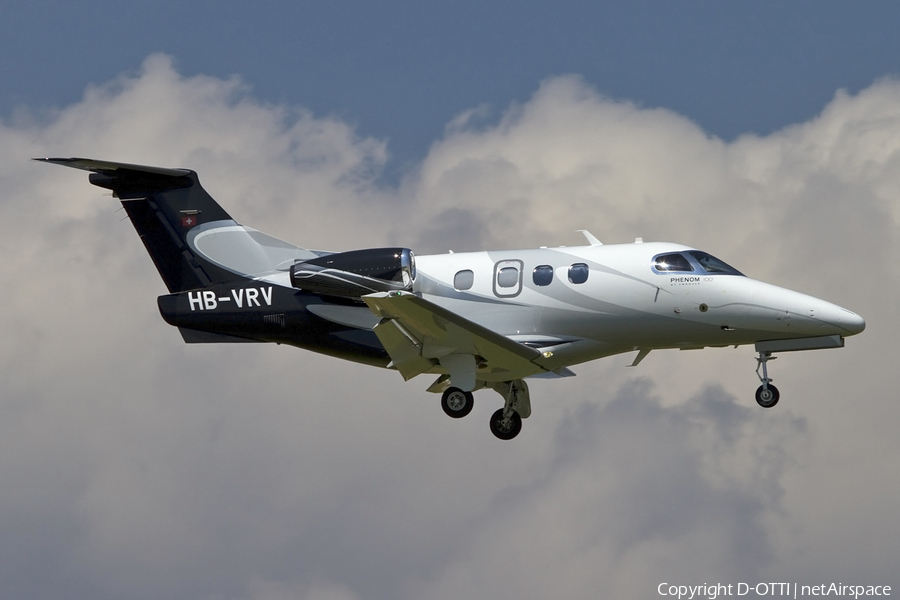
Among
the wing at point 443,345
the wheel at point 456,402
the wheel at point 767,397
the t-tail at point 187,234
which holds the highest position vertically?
the t-tail at point 187,234

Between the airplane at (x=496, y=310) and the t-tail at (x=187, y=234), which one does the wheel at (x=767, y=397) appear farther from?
the t-tail at (x=187, y=234)

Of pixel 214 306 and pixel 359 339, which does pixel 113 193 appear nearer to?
pixel 214 306

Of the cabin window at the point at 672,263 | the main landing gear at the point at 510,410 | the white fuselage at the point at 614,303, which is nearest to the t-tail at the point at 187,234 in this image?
the white fuselage at the point at 614,303

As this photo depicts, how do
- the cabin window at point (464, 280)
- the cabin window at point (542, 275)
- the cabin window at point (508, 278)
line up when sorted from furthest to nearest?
1. the cabin window at point (464, 280)
2. the cabin window at point (508, 278)
3. the cabin window at point (542, 275)

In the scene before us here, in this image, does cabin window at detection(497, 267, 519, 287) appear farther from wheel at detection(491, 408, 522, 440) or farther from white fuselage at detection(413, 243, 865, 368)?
A: wheel at detection(491, 408, 522, 440)

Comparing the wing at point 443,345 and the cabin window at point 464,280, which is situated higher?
the cabin window at point 464,280

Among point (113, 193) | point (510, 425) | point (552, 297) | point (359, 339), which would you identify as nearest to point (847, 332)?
point (552, 297)

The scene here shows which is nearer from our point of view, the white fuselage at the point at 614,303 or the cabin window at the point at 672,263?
the white fuselage at the point at 614,303

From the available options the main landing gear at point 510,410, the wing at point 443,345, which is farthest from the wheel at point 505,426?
the wing at point 443,345

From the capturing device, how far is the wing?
22.7 m

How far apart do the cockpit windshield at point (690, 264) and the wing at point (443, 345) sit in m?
2.97

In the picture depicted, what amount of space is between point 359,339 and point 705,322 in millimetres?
6987

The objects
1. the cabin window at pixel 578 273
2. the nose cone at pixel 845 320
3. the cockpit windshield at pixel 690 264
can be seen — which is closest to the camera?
the nose cone at pixel 845 320

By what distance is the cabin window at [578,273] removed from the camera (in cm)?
2469
